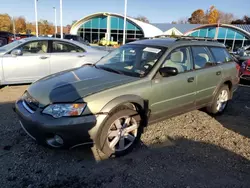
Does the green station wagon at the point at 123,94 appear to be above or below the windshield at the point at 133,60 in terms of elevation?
below

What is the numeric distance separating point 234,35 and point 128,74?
124ft

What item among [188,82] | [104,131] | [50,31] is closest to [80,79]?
[104,131]

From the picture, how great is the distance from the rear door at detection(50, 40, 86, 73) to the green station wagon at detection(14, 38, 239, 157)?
2.75 meters

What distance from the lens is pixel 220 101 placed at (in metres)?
5.14

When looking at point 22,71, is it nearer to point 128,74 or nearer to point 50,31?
point 128,74

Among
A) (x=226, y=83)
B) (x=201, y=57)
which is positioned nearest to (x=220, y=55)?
(x=226, y=83)

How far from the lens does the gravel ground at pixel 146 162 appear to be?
2.75m

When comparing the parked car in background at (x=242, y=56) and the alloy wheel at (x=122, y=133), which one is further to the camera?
the parked car in background at (x=242, y=56)

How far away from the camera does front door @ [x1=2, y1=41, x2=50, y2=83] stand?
19.5ft

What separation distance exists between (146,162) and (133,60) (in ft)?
5.70

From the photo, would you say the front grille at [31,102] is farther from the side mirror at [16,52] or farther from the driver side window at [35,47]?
the driver side window at [35,47]

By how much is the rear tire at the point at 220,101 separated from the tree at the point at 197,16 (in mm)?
76818

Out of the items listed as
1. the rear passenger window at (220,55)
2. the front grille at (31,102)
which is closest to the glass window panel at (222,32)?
the rear passenger window at (220,55)

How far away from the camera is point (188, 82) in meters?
3.98
